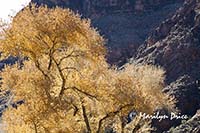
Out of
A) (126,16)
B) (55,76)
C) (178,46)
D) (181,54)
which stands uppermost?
(126,16)

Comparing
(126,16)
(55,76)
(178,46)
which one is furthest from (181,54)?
(126,16)

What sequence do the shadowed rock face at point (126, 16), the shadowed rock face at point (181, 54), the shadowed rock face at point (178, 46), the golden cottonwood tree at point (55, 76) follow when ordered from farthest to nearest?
the shadowed rock face at point (126, 16) → the shadowed rock face at point (178, 46) → the shadowed rock face at point (181, 54) → the golden cottonwood tree at point (55, 76)

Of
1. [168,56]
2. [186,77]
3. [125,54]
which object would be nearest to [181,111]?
[186,77]

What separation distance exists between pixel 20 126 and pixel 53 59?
111 inches

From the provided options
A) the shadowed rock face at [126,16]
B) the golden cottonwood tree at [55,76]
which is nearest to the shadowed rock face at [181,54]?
the golden cottonwood tree at [55,76]

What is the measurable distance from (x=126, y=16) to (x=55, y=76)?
143 meters

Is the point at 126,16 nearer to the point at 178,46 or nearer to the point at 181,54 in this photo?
the point at 178,46

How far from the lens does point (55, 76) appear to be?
21.0 meters

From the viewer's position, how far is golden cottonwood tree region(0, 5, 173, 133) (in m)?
20.1

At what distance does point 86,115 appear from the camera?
22.1m

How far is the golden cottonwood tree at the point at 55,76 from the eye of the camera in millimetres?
20141

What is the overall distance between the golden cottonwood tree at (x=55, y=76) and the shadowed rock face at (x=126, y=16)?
124 m

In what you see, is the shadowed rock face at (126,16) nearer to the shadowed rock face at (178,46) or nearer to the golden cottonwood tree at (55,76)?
the shadowed rock face at (178,46)

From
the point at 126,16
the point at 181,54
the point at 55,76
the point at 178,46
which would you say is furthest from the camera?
the point at 126,16
